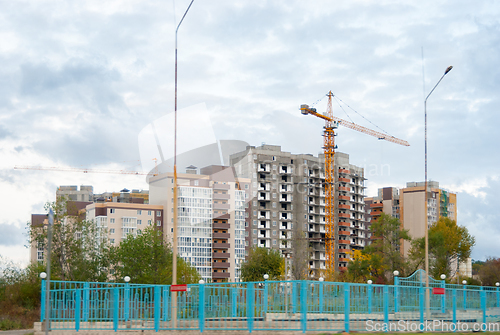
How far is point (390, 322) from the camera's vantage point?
22.8 metres

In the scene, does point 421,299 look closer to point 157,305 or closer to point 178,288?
point 178,288

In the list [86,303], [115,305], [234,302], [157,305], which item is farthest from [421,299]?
[86,303]

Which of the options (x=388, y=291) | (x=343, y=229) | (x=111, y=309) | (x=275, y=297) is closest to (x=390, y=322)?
(x=388, y=291)

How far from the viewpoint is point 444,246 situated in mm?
83250

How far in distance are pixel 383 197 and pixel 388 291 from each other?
139m

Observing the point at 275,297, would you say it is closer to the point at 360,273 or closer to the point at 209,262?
the point at 360,273

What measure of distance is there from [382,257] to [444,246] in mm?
11110

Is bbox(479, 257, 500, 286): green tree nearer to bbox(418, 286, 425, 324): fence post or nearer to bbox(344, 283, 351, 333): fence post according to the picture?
bbox(418, 286, 425, 324): fence post

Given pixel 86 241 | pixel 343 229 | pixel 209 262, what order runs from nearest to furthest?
pixel 86 241 < pixel 209 262 < pixel 343 229

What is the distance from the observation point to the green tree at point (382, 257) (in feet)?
249

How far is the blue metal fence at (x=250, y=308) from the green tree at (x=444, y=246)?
176 ft

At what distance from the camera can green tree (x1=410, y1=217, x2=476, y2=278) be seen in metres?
76.6

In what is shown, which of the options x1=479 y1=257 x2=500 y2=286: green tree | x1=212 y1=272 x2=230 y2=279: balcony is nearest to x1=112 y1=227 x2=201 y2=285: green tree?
x1=479 y1=257 x2=500 y2=286: green tree

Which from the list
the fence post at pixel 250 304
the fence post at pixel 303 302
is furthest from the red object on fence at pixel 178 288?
the fence post at pixel 303 302
